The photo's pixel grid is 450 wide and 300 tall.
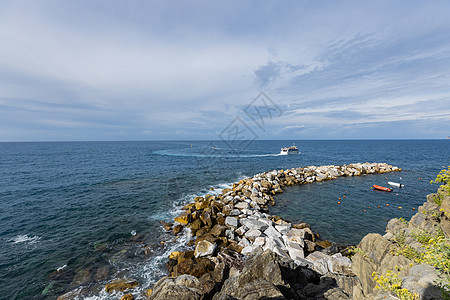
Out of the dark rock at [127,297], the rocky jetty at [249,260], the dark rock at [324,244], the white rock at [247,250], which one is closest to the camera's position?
the rocky jetty at [249,260]

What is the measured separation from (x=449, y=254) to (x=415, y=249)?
15.0 ft

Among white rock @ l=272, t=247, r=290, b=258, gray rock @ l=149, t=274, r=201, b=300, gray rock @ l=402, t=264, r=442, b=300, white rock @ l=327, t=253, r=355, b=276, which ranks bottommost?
white rock @ l=272, t=247, r=290, b=258

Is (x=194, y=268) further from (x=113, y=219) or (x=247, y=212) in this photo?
(x=113, y=219)

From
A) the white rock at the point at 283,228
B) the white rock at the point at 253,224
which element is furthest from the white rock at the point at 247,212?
the white rock at the point at 283,228

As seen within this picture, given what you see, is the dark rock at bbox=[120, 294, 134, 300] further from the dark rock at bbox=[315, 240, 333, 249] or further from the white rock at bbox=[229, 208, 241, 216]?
the dark rock at bbox=[315, 240, 333, 249]

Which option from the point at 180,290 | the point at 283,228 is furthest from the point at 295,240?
the point at 180,290

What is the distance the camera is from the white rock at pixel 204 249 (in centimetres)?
1327

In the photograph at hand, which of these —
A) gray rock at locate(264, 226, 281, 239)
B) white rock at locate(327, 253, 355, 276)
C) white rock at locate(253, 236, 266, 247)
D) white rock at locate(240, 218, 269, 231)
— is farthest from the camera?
white rock at locate(240, 218, 269, 231)

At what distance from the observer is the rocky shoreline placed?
7708 millimetres

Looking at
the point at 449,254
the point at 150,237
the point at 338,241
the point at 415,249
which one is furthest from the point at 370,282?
the point at 150,237

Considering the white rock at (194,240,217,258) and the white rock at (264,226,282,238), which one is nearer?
the white rock at (194,240,217,258)

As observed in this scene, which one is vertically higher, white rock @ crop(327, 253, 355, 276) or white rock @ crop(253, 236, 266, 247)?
white rock @ crop(327, 253, 355, 276)

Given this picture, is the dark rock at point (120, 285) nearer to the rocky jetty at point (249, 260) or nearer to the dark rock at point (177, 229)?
the rocky jetty at point (249, 260)

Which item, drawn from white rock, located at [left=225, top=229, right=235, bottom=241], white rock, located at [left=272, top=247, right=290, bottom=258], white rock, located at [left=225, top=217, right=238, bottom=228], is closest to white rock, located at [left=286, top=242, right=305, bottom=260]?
white rock, located at [left=272, top=247, right=290, bottom=258]
